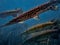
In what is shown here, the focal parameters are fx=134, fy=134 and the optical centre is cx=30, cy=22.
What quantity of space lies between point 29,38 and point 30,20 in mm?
220

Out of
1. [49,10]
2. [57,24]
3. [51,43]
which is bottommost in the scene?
[51,43]

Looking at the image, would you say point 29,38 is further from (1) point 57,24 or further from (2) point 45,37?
(1) point 57,24

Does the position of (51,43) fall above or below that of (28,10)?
below

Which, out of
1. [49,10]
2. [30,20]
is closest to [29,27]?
[30,20]

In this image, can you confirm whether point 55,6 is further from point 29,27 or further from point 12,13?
point 12,13

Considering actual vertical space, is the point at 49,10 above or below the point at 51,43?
above

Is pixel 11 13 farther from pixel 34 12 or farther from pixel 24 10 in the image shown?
pixel 34 12

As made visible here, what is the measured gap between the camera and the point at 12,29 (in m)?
1.63

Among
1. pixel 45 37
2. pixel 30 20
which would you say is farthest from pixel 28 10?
pixel 45 37

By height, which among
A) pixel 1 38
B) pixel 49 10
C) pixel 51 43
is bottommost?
pixel 51 43

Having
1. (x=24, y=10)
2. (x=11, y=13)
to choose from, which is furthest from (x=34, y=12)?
(x=11, y=13)

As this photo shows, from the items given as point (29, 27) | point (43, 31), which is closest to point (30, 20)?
point (29, 27)

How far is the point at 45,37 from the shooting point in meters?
1.63

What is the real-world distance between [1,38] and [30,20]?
413mm
